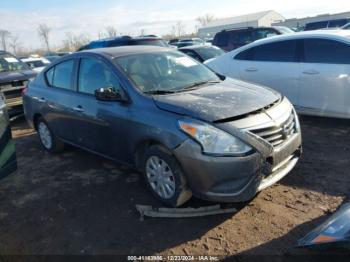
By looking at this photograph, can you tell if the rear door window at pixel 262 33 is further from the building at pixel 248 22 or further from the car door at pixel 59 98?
the building at pixel 248 22

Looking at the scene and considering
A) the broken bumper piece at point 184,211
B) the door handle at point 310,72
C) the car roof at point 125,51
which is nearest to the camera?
the broken bumper piece at point 184,211

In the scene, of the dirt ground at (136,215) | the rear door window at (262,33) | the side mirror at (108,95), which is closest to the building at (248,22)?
the rear door window at (262,33)

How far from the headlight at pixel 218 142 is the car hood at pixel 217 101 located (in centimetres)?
12

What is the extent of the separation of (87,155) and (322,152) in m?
3.49

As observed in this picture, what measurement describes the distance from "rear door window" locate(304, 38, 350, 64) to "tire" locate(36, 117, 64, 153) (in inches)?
169

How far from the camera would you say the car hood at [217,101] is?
3518 millimetres

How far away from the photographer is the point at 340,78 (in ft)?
19.0

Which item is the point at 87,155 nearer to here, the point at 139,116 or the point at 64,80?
the point at 64,80

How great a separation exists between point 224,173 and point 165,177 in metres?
0.71

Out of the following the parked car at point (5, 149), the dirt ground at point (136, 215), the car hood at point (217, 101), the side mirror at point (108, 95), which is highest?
the side mirror at point (108, 95)

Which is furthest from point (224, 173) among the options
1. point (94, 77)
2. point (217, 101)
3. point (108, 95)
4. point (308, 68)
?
point (308, 68)

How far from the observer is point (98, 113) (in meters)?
4.49

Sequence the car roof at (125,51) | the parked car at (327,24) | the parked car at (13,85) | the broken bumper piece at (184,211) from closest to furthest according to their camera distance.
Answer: the broken bumper piece at (184,211), the car roof at (125,51), the parked car at (13,85), the parked car at (327,24)

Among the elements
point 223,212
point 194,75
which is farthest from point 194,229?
point 194,75
